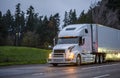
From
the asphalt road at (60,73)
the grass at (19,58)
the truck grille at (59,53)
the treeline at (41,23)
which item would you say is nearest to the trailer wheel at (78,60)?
the truck grille at (59,53)

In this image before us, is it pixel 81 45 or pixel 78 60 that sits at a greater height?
pixel 81 45

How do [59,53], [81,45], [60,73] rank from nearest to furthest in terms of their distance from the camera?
[60,73]
[59,53]
[81,45]

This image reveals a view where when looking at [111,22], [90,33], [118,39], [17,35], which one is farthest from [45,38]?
[90,33]

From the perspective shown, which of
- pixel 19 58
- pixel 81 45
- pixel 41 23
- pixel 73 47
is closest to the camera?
→ pixel 73 47

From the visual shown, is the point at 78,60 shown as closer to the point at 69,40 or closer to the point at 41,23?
the point at 69,40

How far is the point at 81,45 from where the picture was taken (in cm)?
3488

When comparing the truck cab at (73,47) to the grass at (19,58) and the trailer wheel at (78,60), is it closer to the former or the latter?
the trailer wheel at (78,60)

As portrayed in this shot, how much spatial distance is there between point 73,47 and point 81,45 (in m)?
1.73

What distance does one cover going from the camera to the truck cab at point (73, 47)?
32.7m

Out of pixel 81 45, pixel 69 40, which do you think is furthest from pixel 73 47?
pixel 81 45

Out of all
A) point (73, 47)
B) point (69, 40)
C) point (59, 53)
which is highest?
point (69, 40)

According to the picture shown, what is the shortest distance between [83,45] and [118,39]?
1446cm

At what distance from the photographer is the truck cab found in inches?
1287

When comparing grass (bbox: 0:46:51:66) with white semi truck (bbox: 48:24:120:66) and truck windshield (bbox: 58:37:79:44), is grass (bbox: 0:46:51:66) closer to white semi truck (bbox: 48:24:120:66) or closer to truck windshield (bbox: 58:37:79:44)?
truck windshield (bbox: 58:37:79:44)
